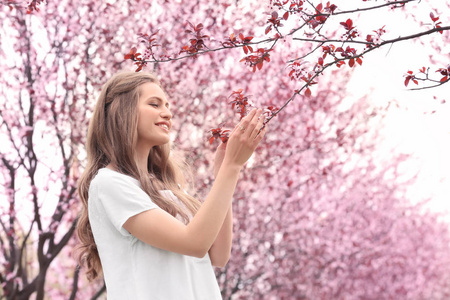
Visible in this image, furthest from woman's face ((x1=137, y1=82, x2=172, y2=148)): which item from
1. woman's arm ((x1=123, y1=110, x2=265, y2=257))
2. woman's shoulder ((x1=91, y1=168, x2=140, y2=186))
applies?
woman's arm ((x1=123, y1=110, x2=265, y2=257))

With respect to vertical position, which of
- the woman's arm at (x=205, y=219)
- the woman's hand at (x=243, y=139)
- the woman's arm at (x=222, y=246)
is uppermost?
the woman's hand at (x=243, y=139)

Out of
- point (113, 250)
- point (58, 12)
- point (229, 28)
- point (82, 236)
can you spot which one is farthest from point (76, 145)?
point (113, 250)

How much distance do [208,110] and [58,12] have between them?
2086mm

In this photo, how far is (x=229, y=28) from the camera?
22.7 feet

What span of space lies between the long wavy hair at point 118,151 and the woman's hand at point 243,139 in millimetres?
355

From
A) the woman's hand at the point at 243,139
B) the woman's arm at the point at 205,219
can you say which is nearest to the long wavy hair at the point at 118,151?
the woman's arm at the point at 205,219

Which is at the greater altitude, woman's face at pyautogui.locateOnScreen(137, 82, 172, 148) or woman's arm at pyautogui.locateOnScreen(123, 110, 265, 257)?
woman's face at pyautogui.locateOnScreen(137, 82, 172, 148)

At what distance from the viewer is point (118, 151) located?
6.97 feet

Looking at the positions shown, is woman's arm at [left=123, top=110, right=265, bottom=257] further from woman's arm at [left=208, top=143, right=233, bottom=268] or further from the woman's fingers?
woman's arm at [left=208, top=143, right=233, bottom=268]

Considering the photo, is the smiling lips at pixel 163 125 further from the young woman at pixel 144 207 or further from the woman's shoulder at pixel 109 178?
the woman's shoulder at pixel 109 178

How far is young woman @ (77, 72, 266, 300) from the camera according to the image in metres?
1.80

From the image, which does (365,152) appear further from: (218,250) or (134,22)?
(218,250)

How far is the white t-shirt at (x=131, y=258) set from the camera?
184 centimetres

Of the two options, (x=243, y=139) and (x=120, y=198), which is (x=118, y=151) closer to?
(x=120, y=198)
